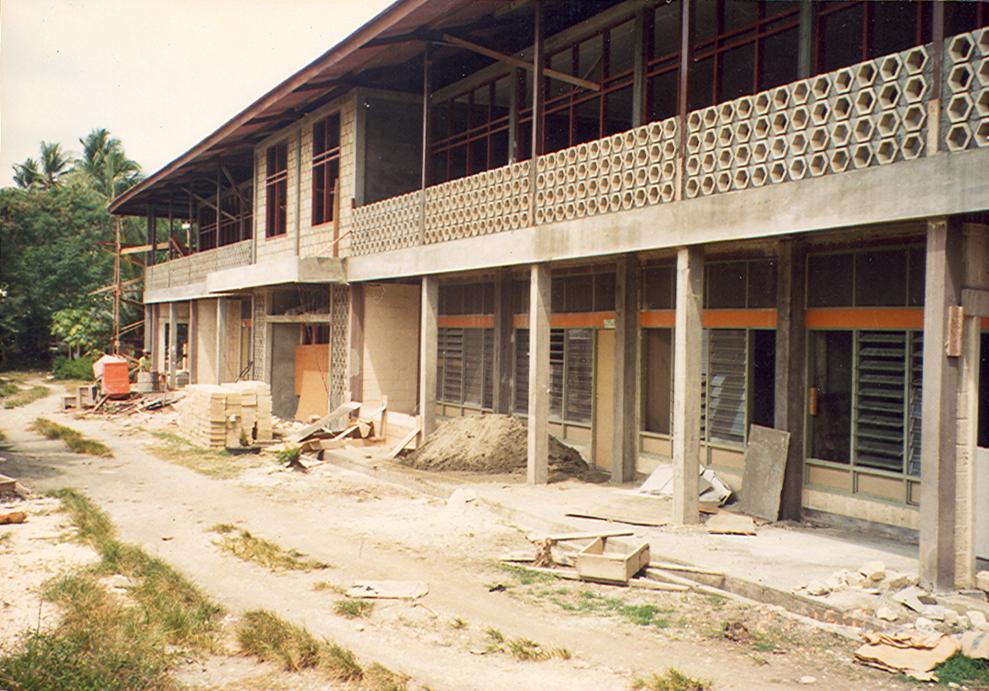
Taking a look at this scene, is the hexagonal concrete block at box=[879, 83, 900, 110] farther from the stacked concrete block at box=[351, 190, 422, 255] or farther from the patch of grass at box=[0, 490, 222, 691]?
the stacked concrete block at box=[351, 190, 422, 255]

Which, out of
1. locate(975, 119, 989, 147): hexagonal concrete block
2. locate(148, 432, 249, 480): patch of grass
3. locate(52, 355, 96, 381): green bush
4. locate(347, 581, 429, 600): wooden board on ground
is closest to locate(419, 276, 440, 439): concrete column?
locate(148, 432, 249, 480): patch of grass

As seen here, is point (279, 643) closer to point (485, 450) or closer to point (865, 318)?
point (865, 318)

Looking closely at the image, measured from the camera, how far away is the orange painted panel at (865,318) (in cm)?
1031

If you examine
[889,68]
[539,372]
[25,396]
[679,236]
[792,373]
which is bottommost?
[25,396]

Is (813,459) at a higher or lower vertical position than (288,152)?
lower

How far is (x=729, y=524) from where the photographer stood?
10859 millimetres

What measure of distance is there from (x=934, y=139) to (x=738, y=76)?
8.35 meters

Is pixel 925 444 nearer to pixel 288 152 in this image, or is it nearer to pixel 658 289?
pixel 658 289

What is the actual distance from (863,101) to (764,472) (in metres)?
5.04

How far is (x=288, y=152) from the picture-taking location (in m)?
23.1

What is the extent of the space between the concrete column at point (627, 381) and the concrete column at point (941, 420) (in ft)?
22.0

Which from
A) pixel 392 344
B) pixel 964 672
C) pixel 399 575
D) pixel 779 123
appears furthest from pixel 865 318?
pixel 392 344

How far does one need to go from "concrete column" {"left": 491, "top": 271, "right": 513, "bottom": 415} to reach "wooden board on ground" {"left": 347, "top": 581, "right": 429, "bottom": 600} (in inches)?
357

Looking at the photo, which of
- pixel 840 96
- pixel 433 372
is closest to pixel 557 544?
pixel 840 96
